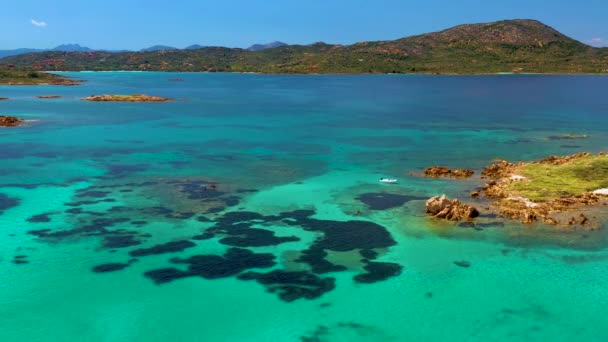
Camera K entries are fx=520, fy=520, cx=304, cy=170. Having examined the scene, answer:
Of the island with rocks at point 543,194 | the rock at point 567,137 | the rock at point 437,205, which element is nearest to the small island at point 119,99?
the rock at point 567,137

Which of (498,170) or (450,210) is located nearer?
(450,210)

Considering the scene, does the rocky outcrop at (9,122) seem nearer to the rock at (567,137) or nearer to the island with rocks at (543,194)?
the island with rocks at (543,194)

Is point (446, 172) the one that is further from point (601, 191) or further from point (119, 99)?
point (119, 99)

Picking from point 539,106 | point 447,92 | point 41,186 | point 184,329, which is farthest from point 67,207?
point 447,92

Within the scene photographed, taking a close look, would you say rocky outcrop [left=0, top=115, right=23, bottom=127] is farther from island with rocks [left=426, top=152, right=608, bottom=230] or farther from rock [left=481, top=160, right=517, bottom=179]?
island with rocks [left=426, top=152, right=608, bottom=230]

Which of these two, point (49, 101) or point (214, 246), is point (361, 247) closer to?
point (214, 246)

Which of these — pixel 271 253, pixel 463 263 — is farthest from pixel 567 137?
pixel 271 253
